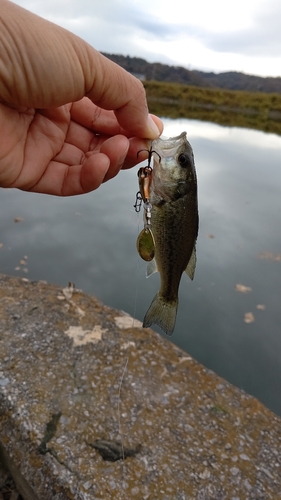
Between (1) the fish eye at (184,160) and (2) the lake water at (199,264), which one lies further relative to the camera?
(2) the lake water at (199,264)

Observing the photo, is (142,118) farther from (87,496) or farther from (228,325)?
(228,325)

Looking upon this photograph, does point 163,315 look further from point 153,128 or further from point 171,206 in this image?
point 153,128

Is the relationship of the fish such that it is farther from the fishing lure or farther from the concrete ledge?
the concrete ledge

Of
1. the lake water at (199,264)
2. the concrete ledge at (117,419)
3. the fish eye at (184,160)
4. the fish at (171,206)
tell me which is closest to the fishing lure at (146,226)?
the fish at (171,206)

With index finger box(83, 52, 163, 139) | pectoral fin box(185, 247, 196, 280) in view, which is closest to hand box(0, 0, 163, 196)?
index finger box(83, 52, 163, 139)

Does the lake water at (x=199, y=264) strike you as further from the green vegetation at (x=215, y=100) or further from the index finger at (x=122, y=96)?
the green vegetation at (x=215, y=100)

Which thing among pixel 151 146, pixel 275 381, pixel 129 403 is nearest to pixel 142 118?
pixel 151 146

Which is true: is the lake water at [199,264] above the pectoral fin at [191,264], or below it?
below
